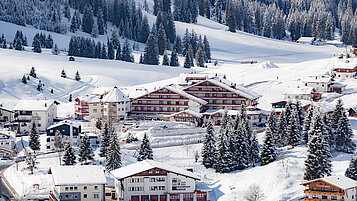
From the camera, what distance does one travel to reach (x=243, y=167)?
245ft

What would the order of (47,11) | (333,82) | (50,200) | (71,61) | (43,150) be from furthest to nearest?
(47,11) < (71,61) < (333,82) < (43,150) < (50,200)

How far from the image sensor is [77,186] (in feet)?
214

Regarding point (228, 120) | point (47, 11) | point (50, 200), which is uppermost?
point (47, 11)

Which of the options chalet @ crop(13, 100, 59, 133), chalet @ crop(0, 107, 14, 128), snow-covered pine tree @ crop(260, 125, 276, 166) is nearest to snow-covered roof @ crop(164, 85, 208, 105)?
chalet @ crop(13, 100, 59, 133)

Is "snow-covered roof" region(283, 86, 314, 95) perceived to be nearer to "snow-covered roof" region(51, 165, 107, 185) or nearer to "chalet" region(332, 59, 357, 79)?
"chalet" region(332, 59, 357, 79)

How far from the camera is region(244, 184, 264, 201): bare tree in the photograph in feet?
207

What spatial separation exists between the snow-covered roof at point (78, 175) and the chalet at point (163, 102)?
3049cm

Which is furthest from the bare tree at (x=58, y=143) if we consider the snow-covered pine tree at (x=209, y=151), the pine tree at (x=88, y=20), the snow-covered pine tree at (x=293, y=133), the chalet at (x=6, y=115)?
the pine tree at (x=88, y=20)

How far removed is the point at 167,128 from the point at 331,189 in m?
31.4

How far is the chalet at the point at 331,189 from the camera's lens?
60250 mm

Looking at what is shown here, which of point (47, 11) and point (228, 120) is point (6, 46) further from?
point (228, 120)

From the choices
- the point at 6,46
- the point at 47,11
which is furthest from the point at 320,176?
the point at 47,11

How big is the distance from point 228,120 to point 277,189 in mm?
19085

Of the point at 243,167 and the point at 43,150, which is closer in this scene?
the point at 243,167
